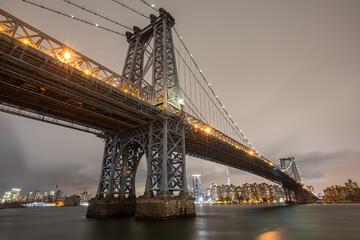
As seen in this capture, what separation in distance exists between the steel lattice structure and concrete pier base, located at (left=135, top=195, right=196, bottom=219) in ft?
3.00

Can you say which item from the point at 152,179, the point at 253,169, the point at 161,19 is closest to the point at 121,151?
the point at 152,179

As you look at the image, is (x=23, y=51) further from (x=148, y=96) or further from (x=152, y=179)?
(x=152, y=179)

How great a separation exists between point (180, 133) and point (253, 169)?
5322cm

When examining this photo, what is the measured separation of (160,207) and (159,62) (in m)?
20.1

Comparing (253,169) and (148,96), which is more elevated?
(148,96)

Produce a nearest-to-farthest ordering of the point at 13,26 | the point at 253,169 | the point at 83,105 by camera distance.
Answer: the point at 13,26
the point at 83,105
the point at 253,169

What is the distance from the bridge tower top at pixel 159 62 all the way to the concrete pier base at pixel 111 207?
13.7m

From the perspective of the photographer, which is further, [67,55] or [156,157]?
[156,157]

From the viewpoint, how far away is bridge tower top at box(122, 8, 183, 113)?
25953 millimetres

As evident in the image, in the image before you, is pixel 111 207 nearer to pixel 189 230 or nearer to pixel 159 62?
pixel 189 230

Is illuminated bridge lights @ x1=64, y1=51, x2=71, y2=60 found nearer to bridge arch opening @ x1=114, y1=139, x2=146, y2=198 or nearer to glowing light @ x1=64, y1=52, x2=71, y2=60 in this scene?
glowing light @ x1=64, y1=52, x2=71, y2=60

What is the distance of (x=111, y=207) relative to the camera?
24.7 m

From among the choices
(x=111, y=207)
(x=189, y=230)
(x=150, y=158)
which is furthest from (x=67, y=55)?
(x=111, y=207)

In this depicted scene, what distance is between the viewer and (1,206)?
153 metres
